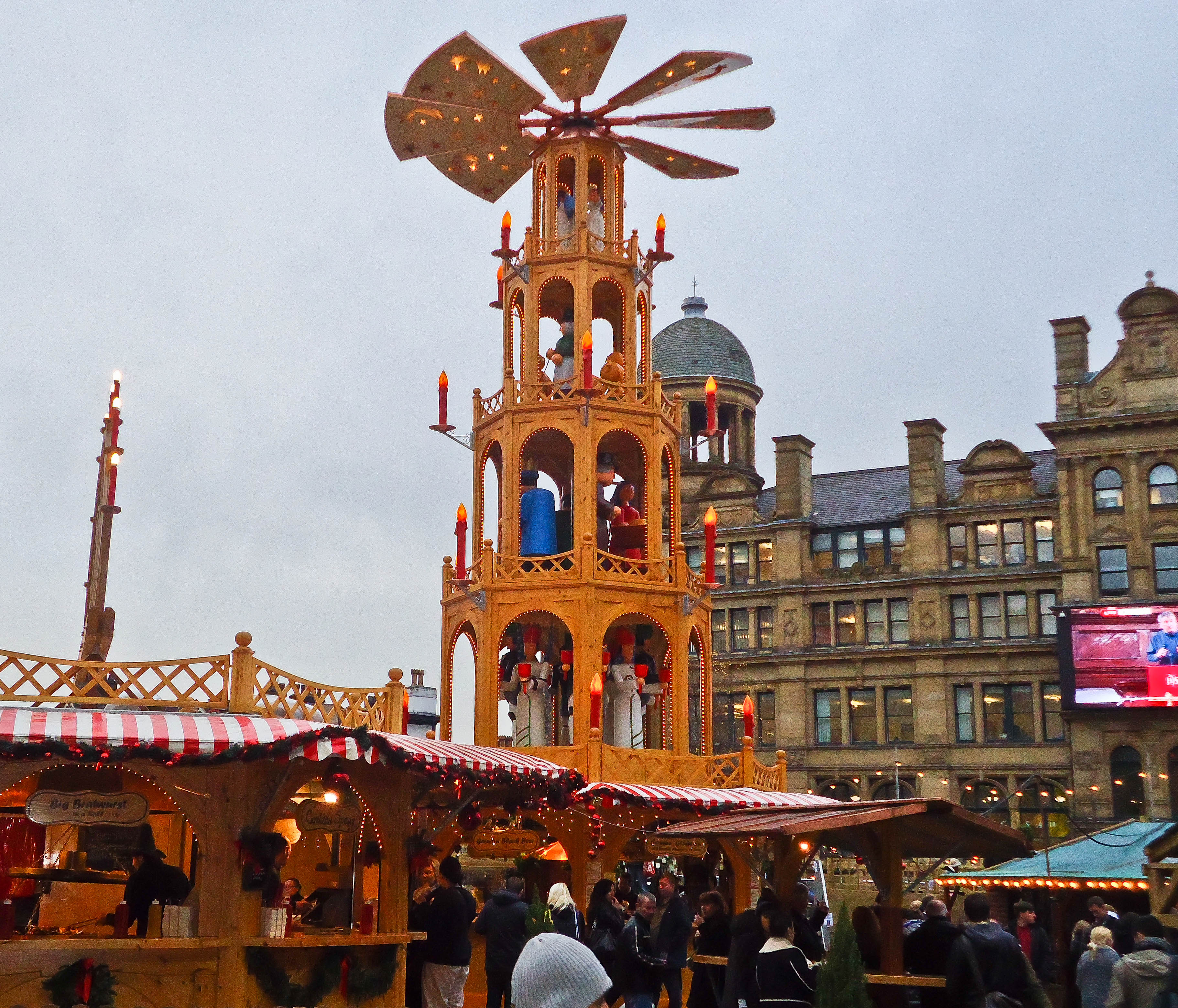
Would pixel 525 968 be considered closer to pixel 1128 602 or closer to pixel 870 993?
pixel 870 993

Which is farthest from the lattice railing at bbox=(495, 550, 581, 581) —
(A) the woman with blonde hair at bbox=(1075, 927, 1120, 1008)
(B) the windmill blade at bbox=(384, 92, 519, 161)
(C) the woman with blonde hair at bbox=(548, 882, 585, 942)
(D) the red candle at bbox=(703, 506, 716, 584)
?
(A) the woman with blonde hair at bbox=(1075, 927, 1120, 1008)

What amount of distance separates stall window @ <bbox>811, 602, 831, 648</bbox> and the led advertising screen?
8.60 meters

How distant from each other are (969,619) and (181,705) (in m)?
38.3

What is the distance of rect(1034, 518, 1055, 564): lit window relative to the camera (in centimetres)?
4950

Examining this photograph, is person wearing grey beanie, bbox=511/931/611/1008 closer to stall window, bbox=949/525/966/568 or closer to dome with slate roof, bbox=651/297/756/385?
stall window, bbox=949/525/966/568

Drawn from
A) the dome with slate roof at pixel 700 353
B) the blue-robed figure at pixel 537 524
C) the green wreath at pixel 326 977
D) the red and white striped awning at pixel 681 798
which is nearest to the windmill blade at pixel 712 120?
the blue-robed figure at pixel 537 524

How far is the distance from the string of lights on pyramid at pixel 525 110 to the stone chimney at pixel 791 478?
24.3 m

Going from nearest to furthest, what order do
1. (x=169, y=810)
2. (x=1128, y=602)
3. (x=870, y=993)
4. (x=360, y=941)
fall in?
(x=870, y=993) → (x=360, y=941) → (x=169, y=810) → (x=1128, y=602)

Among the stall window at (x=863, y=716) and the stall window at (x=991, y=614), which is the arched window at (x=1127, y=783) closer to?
the stall window at (x=991, y=614)

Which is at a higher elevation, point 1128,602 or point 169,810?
point 1128,602

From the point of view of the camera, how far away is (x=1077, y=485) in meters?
48.7

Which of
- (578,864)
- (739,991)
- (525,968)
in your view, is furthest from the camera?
(578,864)

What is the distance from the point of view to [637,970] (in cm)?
1468

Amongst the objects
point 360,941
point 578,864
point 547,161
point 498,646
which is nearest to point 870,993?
point 360,941
